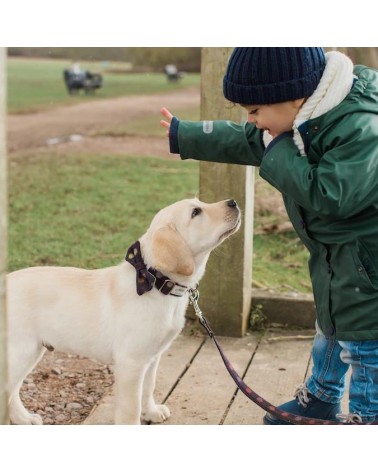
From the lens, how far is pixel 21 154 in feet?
38.3

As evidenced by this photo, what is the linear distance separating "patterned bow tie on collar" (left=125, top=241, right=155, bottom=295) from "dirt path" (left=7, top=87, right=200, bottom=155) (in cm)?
846

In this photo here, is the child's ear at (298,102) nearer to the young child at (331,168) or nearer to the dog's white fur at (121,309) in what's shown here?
the young child at (331,168)

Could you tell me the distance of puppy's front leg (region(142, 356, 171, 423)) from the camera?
3705 millimetres

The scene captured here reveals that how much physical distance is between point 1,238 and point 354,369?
156 centimetres

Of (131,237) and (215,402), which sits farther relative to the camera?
(131,237)

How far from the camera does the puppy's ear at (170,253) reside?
3.27 metres

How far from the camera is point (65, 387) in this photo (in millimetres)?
4066

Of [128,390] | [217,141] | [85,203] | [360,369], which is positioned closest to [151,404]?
[128,390]

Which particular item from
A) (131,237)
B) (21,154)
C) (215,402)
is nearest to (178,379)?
(215,402)

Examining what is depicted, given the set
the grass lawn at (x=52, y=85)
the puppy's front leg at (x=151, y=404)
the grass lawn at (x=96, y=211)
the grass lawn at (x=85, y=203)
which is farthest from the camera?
the grass lawn at (x=52, y=85)

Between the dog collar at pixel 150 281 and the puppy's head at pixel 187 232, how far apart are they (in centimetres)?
5

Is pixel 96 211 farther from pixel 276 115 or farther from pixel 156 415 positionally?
pixel 276 115

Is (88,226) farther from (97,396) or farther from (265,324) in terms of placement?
(97,396)

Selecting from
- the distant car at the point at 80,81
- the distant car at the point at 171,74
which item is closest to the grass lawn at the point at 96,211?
the distant car at the point at 80,81
